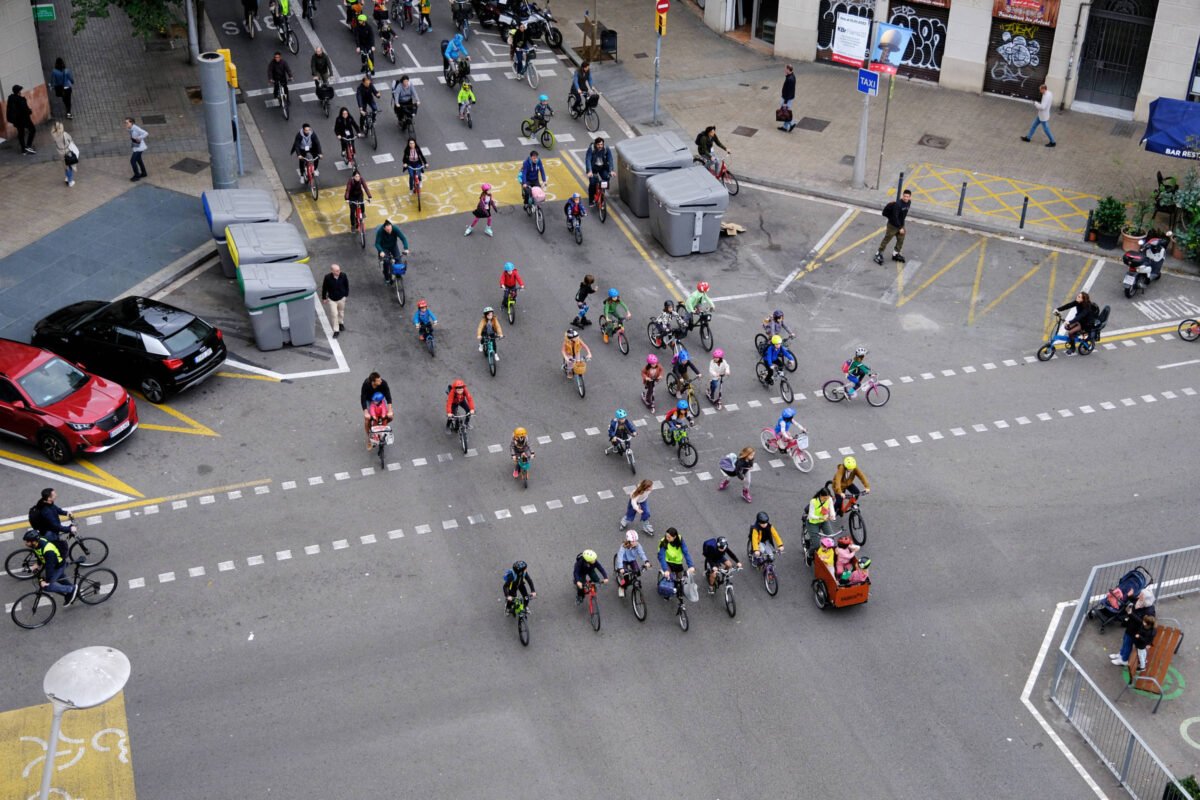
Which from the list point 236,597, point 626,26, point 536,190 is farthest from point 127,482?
point 626,26

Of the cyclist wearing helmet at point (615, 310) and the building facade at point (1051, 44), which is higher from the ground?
the building facade at point (1051, 44)

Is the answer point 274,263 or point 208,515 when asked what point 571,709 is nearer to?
point 208,515

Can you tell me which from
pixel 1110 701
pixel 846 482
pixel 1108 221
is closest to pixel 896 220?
pixel 1108 221

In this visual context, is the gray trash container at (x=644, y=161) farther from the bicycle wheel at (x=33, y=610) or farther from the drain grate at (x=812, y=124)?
the bicycle wheel at (x=33, y=610)

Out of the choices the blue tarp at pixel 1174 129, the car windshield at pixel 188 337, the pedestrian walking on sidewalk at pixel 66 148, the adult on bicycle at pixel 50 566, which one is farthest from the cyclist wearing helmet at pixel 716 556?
the pedestrian walking on sidewalk at pixel 66 148

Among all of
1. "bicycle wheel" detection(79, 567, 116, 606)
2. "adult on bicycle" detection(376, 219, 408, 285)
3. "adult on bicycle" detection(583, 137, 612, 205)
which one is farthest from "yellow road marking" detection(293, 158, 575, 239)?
"bicycle wheel" detection(79, 567, 116, 606)

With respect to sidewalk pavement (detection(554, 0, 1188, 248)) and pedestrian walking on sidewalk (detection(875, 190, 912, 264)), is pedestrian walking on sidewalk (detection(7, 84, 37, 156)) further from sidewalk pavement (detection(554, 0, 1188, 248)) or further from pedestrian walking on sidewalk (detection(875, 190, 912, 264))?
pedestrian walking on sidewalk (detection(875, 190, 912, 264))

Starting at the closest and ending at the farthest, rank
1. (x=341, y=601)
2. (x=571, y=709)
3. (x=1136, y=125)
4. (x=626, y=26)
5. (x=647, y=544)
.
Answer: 1. (x=571, y=709)
2. (x=341, y=601)
3. (x=647, y=544)
4. (x=1136, y=125)
5. (x=626, y=26)
